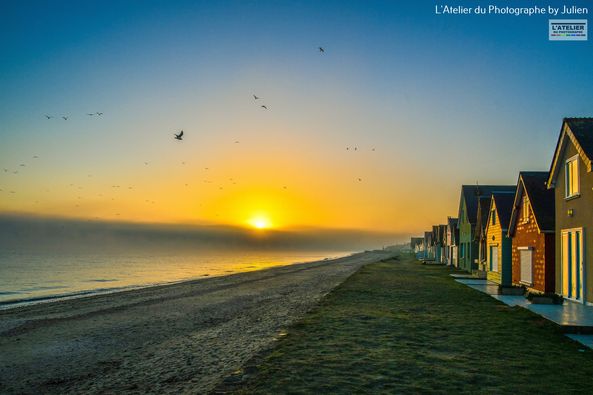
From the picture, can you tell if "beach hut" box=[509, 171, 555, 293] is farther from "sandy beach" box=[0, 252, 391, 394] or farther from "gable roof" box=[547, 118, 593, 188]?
"sandy beach" box=[0, 252, 391, 394]

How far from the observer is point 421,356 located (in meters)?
9.90

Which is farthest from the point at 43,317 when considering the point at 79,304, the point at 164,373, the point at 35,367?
the point at 164,373

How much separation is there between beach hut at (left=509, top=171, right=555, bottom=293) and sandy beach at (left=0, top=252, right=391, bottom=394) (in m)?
10.7

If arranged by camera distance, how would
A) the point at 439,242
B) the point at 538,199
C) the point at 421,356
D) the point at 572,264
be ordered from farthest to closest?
the point at 439,242 < the point at 538,199 < the point at 572,264 < the point at 421,356

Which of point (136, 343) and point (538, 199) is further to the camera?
point (538, 199)

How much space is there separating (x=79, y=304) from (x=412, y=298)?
17536mm

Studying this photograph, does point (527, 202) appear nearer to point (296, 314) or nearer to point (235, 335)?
point (296, 314)

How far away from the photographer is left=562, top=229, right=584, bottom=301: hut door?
17156 millimetres

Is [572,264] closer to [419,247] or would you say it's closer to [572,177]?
[572,177]

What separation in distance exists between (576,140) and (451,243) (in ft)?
124

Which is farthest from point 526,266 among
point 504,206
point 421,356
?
point 421,356

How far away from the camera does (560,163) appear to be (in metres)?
19.6

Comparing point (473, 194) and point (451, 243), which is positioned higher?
point (473, 194)

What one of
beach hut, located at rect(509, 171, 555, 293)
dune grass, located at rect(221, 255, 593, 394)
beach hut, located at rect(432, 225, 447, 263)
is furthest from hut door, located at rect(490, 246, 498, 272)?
beach hut, located at rect(432, 225, 447, 263)
